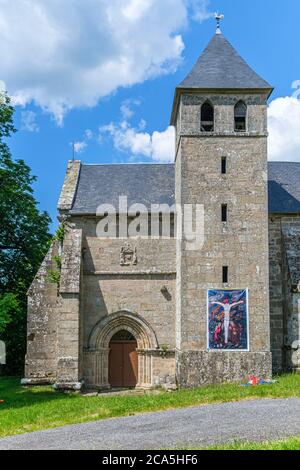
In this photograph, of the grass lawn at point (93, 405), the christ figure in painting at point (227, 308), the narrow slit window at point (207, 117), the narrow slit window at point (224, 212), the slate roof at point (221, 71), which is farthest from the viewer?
the narrow slit window at point (207, 117)

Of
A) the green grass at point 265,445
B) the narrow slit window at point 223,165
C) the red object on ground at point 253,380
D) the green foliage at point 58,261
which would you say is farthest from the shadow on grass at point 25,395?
the narrow slit window at point 223,165

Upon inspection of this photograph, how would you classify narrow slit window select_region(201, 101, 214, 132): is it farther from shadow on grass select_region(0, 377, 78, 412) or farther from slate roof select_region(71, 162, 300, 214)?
shadow on grass select_region(0, 377, 78, 412)

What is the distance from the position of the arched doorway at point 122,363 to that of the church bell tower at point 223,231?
2232 millimetres

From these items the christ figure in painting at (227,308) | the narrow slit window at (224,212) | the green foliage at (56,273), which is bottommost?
the christ figure in painting at (227,308)

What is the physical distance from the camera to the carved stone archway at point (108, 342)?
21.6 meters

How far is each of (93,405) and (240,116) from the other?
38.7 feet

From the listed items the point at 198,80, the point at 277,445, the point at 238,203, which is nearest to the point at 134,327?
the point at 238,203

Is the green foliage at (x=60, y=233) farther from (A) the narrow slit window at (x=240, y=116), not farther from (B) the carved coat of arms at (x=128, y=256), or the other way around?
(A) the narrow slit window at (x=240, y=116)

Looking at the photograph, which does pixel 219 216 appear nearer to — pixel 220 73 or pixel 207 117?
pixel 207 117

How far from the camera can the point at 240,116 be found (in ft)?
70.1

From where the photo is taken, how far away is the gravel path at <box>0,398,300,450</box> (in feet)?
34.5

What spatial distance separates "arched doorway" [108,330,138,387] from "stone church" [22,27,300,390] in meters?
0.04

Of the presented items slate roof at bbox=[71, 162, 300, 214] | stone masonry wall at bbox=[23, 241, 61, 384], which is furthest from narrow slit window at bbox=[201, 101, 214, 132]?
stone masonry wall at bbox=[23, 241, 61, 384]

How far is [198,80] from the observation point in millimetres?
21438
